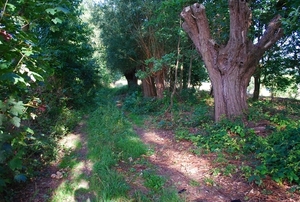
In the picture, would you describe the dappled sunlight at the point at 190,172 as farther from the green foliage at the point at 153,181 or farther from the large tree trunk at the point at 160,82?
the large tree trunk at the point at 160,82

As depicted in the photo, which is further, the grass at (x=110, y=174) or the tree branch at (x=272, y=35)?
the tree branch at (x=272, y=35)

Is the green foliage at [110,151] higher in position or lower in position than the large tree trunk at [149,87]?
lower

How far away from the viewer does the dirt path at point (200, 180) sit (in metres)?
2.94

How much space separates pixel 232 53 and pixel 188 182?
3342mm

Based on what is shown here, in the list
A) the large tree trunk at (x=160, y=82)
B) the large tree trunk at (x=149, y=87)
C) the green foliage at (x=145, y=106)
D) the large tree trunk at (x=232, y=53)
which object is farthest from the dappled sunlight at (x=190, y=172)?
the large tree trunk at (x=149, y=87)

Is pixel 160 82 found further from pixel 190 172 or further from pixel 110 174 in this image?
pixel 110 174

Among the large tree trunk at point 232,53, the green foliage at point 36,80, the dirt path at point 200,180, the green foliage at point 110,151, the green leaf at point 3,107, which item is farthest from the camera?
the large tree trunk at point 232,53

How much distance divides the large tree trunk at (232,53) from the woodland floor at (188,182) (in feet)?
5.41

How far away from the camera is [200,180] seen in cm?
346

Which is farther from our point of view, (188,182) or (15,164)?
(188,182)

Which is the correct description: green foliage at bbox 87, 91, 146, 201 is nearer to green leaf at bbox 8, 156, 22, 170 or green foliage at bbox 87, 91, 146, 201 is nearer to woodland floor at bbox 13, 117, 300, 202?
woodland floor at bbox 13, 117, 300, 202

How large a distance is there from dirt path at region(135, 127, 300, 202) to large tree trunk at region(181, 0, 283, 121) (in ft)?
5.31

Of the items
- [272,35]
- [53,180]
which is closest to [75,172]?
[53,180]

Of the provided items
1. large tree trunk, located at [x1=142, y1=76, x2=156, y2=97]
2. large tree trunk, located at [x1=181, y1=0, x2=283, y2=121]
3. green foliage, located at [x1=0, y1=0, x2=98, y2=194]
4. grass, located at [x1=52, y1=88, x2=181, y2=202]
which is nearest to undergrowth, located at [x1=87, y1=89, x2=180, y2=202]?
grass, located at [x1=52, y1=88, x2=181, y2=202]
